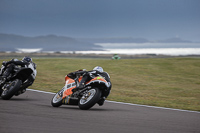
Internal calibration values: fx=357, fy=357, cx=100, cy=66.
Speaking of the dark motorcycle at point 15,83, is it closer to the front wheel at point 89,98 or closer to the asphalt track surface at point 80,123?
the asphalt track surface at point 80,123

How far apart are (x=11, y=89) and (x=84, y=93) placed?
8.79ft

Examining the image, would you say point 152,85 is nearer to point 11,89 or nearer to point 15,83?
point 15,83

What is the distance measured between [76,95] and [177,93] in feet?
31.3

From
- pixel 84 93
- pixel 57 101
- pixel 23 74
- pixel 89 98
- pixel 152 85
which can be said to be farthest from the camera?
pixel 152 85

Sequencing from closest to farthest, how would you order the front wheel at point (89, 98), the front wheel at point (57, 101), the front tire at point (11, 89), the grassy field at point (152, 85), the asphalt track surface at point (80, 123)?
the asphalt track surface at point (80, 123)
the front wheel at point (89, 98)
the front wheel at point (57, 101)
the front tire at point (11, 89)
the grassy field at point (152, 85)

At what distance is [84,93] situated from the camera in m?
9.52

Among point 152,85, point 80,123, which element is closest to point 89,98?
point 80,123

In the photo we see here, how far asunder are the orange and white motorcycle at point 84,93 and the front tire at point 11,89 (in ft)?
4.81

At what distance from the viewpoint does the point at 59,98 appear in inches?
396

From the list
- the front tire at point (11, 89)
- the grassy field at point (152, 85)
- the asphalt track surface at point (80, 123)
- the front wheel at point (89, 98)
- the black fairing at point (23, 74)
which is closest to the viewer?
the asphalt track surface at point (80, 123)

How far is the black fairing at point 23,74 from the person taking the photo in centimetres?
1127

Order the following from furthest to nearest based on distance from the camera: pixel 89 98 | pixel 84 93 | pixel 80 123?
pixel 84 93 → pixel 89 98 → pixel 80 123

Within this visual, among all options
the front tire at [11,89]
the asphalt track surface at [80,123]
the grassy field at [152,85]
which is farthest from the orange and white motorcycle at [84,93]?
the grassy field at [152,85]

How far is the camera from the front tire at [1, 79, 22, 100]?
10.9 m
